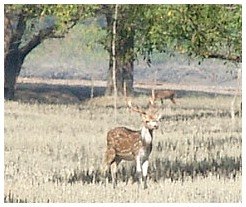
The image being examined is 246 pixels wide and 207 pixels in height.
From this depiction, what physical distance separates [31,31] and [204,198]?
1.72 metres

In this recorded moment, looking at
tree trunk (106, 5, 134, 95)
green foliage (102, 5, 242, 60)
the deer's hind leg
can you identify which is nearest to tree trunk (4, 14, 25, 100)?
tree trunk (106, 5, 134, 95)

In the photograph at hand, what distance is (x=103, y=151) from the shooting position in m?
14.8

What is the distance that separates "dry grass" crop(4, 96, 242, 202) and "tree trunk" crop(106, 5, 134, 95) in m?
0.13

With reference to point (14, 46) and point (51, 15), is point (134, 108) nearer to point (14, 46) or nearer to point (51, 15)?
point (51, 15)

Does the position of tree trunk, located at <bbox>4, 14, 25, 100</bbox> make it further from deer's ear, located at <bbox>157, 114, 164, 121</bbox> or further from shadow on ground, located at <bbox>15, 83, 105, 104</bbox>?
deer's ear, located at <bbox>157, 114, 164, 121</bbox>

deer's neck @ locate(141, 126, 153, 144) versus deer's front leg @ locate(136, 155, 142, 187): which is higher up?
deer's neck @ locate(141, 126, 153, 144)

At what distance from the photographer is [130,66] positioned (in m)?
15.1

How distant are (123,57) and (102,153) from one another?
685mm

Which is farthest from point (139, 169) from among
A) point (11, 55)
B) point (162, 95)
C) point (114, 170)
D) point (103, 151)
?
point (11, 55)

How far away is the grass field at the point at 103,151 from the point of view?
14688 mm

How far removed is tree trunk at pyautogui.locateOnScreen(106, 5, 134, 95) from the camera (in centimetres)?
1502

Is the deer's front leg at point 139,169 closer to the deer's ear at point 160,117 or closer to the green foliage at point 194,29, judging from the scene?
the deer's ear at point 160,117
